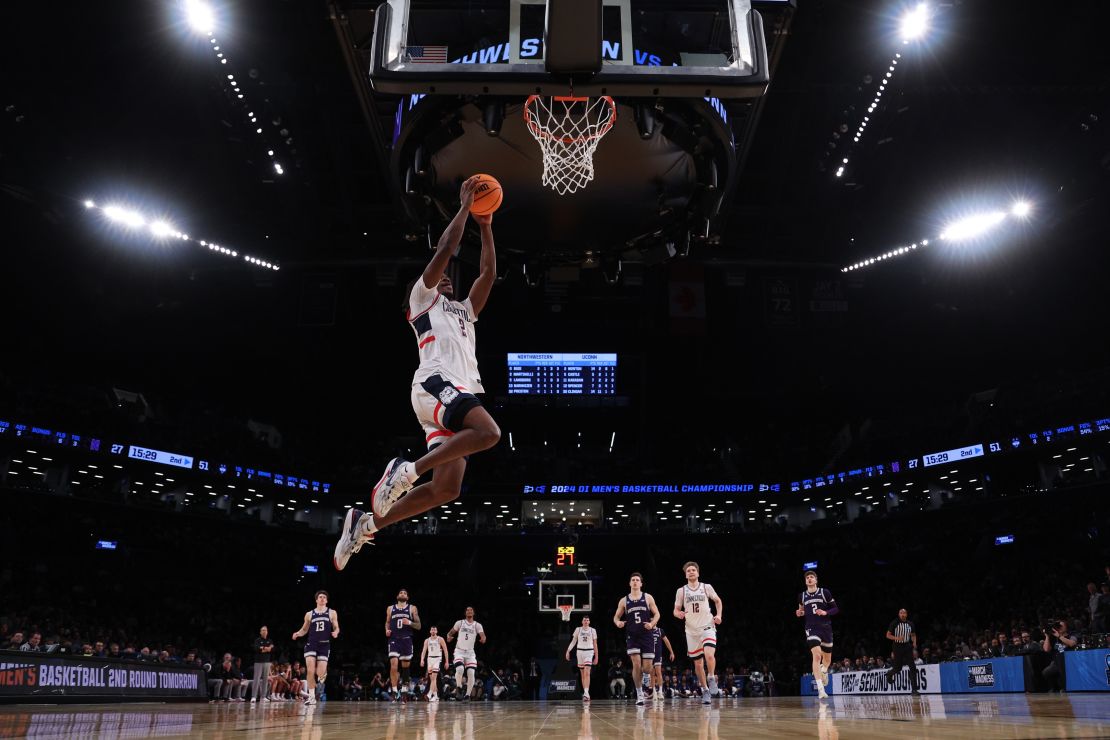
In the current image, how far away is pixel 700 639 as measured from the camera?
36.0ft

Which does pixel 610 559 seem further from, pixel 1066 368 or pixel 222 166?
pixel 222 166

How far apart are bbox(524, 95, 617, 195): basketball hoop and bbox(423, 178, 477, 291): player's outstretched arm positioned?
3.64 m

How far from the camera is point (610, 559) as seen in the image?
111ft

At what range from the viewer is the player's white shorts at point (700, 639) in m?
10.9

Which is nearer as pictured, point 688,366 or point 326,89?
point 326,89

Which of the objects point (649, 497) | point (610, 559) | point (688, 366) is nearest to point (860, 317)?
point (688, 366)

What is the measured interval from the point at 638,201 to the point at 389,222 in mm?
7667

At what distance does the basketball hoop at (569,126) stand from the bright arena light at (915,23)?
17.0 feet

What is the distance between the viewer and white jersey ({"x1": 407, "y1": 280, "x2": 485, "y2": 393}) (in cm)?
544

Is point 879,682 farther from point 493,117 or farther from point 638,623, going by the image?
point 493,117

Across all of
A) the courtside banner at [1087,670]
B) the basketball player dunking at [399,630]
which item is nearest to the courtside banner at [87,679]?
the basketball player dunking at [399,630]

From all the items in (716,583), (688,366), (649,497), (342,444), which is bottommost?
(716,583)

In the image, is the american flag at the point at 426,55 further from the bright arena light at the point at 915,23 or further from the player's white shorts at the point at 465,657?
the player's white shorts at the point at 465,657

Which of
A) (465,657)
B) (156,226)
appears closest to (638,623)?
(465,657)
